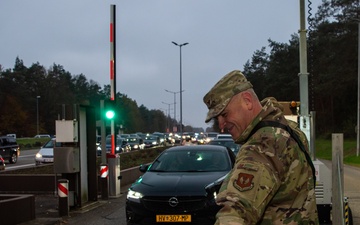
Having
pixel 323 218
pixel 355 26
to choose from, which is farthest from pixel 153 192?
pixel 355 26

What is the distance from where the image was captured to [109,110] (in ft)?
47.4

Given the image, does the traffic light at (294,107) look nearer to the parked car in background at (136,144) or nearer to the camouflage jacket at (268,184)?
the camouflage jacket at (268,184)

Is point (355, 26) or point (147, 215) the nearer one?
point (147, 215)

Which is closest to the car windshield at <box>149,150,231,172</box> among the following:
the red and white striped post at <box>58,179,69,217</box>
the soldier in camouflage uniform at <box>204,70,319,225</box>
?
the red and white striped post at <box>58,179,69,217</box>

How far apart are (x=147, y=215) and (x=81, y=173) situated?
4456 mm

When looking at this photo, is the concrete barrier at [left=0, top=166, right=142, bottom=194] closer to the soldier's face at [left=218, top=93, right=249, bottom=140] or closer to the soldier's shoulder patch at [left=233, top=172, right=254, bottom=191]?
the soldier's face at [left=218, top=93, right=249, bottom=140]

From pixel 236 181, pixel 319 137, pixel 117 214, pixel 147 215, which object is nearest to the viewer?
pixel 236 181

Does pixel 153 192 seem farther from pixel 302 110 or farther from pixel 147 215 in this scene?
pixel 302 110

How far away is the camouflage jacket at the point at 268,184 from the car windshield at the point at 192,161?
7.50m

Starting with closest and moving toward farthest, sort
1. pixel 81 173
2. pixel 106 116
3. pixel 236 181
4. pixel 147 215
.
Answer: pixel 236 181, pixel 147 215, pixel 81 173, pixel 106 116

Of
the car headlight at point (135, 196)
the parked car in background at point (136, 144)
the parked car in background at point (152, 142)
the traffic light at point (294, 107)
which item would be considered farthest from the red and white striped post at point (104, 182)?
the parked car in background at point (152, 142)

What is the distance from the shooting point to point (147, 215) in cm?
820

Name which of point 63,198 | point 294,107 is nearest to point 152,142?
point 294,107

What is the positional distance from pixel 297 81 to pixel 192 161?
56093 mm
